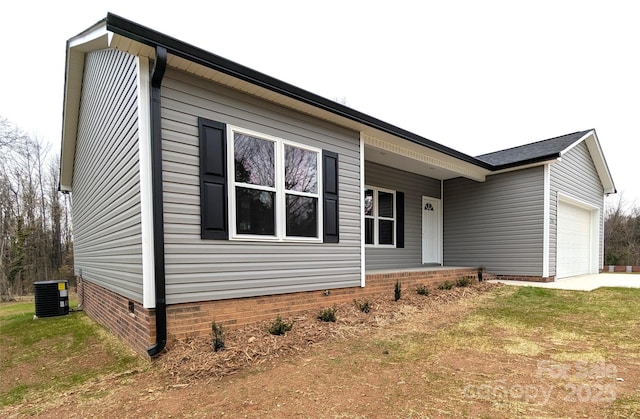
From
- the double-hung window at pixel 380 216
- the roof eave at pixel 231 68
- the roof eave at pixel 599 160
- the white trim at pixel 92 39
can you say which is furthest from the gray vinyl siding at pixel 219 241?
the roof eave at pixel 599 160

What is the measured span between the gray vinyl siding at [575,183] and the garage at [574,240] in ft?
1.48

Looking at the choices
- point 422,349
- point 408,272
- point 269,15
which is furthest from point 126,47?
point 269,15

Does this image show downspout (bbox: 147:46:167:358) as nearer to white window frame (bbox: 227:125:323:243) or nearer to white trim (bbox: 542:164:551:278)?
white window frame (bbox: 227:125:323:243)

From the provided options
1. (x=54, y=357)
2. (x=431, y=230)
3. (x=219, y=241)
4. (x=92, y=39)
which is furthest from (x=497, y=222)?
(x=54, y=357)

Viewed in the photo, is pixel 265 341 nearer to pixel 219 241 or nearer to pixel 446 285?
pixel 219 241

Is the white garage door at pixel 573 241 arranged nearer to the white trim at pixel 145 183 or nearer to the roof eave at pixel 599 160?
the roof eave at pixel 599 160

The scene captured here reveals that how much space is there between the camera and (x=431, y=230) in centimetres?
1048

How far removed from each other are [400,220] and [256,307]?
5895 mm

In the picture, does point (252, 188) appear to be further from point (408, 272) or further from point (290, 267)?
point (408, 272)

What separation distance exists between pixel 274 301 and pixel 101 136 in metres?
4.30

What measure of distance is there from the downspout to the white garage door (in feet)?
34.2

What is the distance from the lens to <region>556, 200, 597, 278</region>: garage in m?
9.82

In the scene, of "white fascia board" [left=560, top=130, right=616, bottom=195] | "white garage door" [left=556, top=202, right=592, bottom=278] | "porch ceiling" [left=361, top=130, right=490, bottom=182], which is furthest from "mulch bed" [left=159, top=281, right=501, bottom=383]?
"white fascia board" [left=560, top=130, right=616, bottom=195]

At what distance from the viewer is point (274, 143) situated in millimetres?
4887
